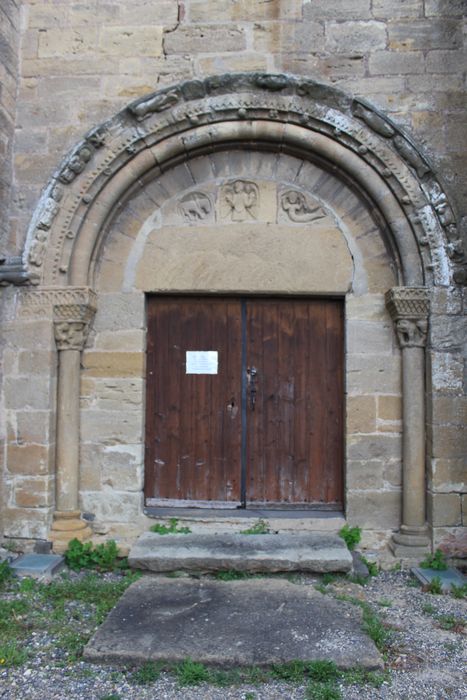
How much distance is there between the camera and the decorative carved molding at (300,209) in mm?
4922

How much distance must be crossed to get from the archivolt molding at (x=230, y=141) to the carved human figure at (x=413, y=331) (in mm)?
324

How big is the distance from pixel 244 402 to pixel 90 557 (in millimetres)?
1776

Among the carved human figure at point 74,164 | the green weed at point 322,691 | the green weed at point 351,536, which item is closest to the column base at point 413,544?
the green weed at point 351,536

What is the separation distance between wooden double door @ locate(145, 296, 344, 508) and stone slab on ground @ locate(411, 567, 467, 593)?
0.92 metres

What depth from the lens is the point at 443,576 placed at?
418 centimetres

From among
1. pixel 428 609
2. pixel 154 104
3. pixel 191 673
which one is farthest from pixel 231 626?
pixel 154 104

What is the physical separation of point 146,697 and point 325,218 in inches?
149

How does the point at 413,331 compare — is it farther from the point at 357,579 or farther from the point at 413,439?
the point at 357,579

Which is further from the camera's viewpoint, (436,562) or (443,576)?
(436,562)

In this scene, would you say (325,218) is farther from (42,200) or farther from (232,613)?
(232,613)

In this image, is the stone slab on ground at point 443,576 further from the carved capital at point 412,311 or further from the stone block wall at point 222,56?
the stone block wall at point 222,56

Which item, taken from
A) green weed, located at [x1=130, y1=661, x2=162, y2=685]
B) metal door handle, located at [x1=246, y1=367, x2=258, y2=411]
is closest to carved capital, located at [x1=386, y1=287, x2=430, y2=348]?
metal door handle, located at [x1=246, y1=367, x2=258, y2=411]

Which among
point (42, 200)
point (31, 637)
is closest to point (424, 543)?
point (31, 637)

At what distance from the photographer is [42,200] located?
470cm
